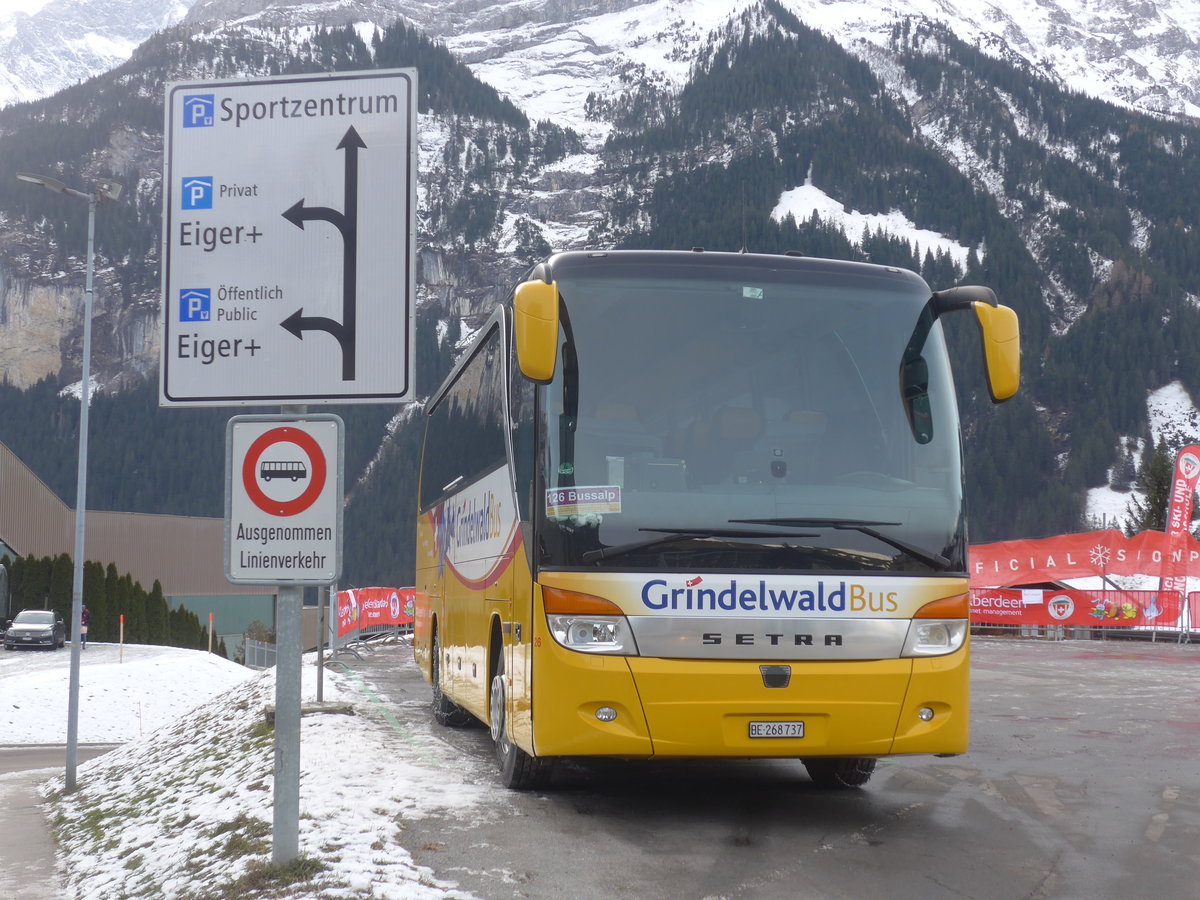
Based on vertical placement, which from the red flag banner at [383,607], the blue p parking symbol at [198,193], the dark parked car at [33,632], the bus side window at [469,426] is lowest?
the dark parked car at [33,632]

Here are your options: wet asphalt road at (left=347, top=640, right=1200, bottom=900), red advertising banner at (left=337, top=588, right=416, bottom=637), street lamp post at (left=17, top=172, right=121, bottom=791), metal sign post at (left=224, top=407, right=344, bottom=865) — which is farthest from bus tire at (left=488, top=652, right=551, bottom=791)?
red advertising banner at (left=337, top=588, right=416, bottom=637)

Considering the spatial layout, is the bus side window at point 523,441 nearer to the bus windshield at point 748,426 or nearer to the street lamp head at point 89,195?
the bus windshield at point 748,426

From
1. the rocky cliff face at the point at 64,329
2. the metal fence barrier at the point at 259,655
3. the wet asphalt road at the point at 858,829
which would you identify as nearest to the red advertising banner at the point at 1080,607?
the metal fence barrier at the point at 259,655

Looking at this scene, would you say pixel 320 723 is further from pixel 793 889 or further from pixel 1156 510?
pixel 1156 510

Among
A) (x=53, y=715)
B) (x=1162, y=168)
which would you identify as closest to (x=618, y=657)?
A: (x=53, y=715)

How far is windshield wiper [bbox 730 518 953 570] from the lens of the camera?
814 centimetres

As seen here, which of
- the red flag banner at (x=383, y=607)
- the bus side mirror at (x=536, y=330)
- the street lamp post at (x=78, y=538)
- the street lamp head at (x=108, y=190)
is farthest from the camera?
the red flag banner at (x=383, y=607)

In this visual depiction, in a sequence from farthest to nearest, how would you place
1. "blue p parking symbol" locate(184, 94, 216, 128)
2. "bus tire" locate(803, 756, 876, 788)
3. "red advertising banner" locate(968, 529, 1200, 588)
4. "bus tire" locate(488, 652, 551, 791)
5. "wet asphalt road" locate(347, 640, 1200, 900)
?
"red advertising banner" locate(968, 529, 1200, 588)
"bus tire" locate(803, 756, 876, 788)
"bus tire" locate(488, 652, 551, 791)
"wet asphalt road" locate(347, 640, 1200, 900)
"blue p parking symbol" locate(184, 94, 216, 128)

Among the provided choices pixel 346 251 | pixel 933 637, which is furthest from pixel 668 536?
pixel 346 251

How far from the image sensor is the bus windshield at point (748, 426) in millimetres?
8109

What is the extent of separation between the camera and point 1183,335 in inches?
5925

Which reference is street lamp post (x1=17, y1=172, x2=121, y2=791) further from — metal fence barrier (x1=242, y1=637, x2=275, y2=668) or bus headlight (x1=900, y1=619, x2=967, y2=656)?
metal fence barrier (x1=242, y1=637, x2=275, y2=668)

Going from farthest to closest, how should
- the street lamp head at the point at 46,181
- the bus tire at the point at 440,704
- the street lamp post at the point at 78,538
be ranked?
the street lamp head at the point at 46,181, the street lamp post at the point at 78,538, the bus tire at the point at 440,704

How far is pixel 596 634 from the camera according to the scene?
26.3 feet
